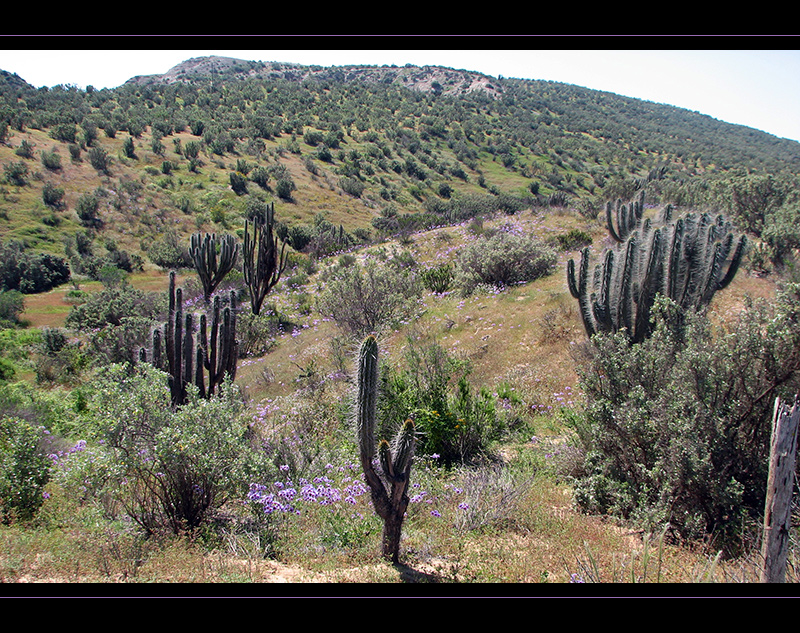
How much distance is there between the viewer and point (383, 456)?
333cm

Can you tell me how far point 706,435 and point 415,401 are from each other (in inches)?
136

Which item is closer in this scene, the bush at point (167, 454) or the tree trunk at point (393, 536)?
the tree trunk at point (393, 536)

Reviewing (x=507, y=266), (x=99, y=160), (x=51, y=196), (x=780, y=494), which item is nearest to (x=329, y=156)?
(x=99, y=160)

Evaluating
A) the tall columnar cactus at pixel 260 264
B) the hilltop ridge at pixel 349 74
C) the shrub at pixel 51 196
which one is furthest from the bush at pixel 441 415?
the hilltop ridge at pixel 349 74

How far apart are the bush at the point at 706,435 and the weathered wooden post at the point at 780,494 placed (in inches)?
51.6

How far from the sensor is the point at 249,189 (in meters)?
34.0

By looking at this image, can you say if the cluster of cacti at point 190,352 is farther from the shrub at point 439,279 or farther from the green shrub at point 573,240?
the green shrub at point 573,240

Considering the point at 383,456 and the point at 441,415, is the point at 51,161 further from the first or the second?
the point at 383,456

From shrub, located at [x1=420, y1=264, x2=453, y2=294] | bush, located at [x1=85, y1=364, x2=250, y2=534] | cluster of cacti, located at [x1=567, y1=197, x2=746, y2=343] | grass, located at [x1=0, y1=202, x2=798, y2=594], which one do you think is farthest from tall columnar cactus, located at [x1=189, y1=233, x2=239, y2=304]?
cluster of cacti, located at [x1=567, y1=197, x2=746, y2=343]

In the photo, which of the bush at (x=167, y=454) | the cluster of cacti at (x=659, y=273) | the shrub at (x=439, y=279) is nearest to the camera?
the bush at (x=167, y=454)

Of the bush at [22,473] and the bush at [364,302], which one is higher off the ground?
the bush at [364,302]

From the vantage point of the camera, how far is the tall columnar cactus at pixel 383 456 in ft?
10.9

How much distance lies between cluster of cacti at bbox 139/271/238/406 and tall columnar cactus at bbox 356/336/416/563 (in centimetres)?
576
